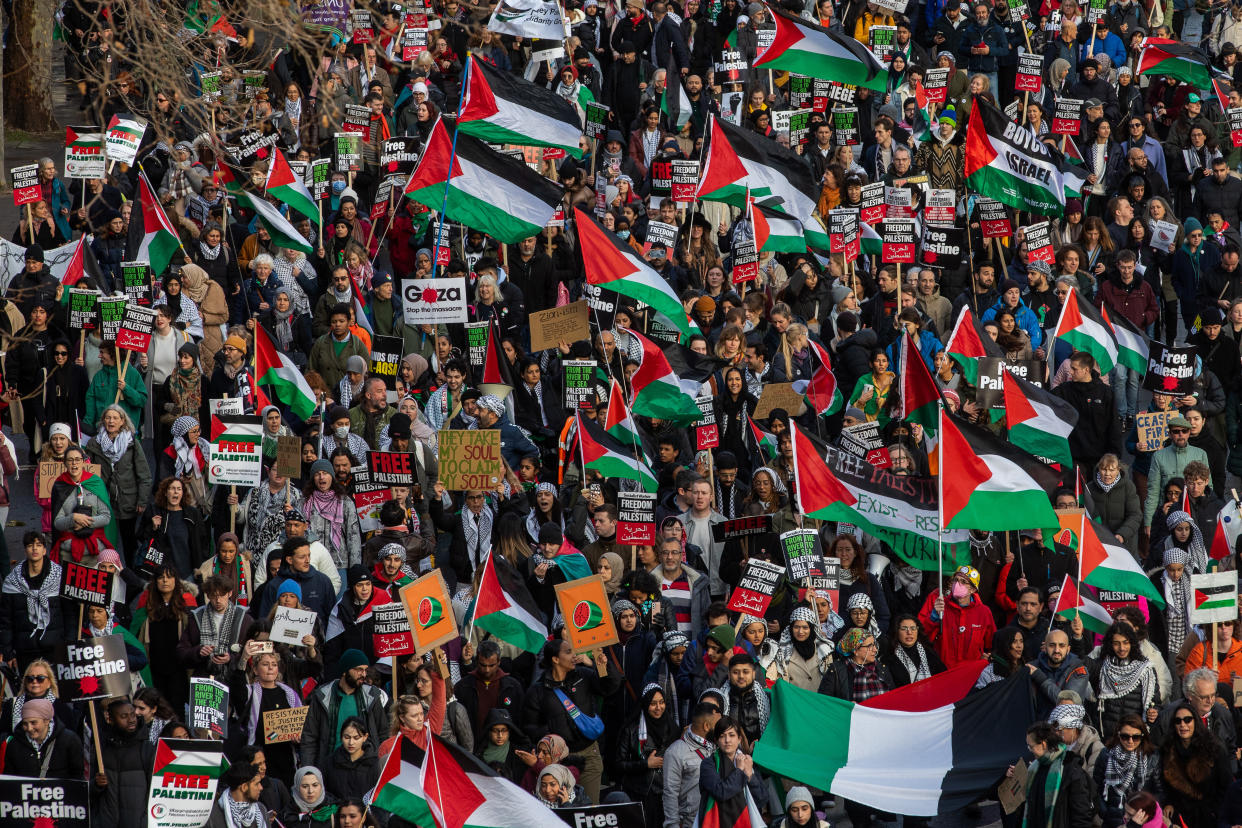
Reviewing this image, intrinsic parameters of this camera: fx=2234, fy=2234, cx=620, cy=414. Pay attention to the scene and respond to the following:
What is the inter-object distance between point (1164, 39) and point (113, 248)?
11963 mm

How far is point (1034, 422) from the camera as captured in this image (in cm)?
1753

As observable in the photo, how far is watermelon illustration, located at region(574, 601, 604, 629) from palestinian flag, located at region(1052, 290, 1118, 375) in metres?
6.00

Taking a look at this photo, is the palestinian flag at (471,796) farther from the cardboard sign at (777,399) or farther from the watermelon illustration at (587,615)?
the cardboard sign at (777,399)

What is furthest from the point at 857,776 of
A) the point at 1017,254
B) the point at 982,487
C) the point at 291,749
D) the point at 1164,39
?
the point at 1164,39

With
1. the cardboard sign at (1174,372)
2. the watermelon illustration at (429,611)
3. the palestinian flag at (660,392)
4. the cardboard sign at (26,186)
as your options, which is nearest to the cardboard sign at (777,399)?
the palestinian flag at (660,392)

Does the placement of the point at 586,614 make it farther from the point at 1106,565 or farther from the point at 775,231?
the point at 775,231

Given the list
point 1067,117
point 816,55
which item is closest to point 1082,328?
point 1067,117

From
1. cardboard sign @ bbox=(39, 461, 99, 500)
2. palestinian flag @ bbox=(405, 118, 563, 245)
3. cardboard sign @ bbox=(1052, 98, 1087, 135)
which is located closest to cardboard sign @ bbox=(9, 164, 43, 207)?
palestinian flag @ bbox=(405, 118, 563, 245)

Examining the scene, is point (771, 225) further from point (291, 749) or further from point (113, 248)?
point (291, 749)

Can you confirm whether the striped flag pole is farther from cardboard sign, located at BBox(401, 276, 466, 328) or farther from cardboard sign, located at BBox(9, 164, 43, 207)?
cardboard sign, located at BBox(9, 164, 43, 207)

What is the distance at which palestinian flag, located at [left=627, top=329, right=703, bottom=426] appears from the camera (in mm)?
17922

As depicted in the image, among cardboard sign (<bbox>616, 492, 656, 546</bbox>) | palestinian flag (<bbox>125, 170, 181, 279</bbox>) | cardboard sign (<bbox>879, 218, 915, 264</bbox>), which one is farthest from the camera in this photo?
cardboard sign (<bbox>879, 218, 915, 264</bbox>)

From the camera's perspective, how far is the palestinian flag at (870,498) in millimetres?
15812

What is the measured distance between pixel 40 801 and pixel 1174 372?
9.59 metres
